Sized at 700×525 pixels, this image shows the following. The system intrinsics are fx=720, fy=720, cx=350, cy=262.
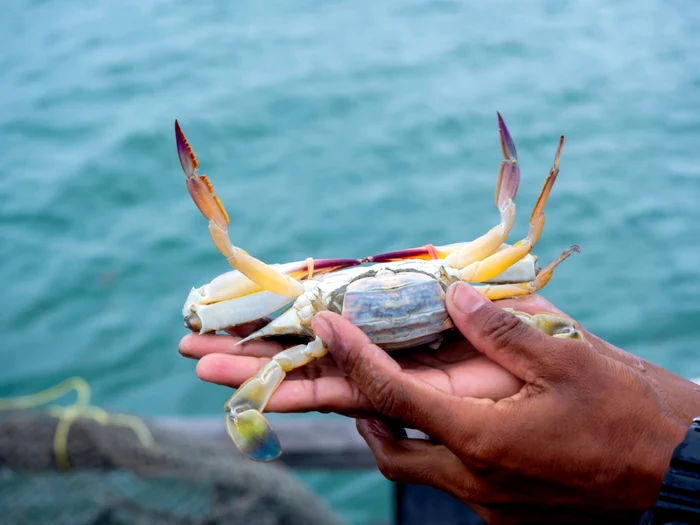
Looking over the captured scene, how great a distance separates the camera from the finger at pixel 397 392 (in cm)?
198

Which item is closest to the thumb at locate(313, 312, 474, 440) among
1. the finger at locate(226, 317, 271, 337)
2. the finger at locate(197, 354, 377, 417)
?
the finger at locate(197, 354, 377, 417)

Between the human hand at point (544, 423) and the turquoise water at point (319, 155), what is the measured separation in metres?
3.01

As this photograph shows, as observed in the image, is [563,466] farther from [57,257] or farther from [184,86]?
[184,86]

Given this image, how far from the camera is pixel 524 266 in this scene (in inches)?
111

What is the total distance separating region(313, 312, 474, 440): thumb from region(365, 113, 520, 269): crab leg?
2.07 ft

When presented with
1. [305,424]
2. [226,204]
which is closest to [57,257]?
[226,204]

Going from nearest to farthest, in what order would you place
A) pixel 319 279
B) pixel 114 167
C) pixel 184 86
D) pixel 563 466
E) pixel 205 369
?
pixel 563 466, pixel 205 369, pixel 319 279, pixel 114 167, pixel 184 86

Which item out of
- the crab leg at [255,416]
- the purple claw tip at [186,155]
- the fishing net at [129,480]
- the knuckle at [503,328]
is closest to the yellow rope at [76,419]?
the fishing net at [129,480]

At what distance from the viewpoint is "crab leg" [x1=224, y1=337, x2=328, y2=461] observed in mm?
2295

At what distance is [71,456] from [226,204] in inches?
148

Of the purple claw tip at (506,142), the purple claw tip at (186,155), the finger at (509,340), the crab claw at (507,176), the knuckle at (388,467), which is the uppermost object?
the purple claw tip at (186,155)

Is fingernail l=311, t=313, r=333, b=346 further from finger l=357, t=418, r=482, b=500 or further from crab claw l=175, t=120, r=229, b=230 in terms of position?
crab claw l=175, t=120, r=229, b=230

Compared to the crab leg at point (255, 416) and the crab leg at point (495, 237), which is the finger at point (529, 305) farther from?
the crab leg at point (255, 416)

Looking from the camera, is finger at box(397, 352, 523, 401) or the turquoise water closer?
finger at box(397, 352, 523, 401)
